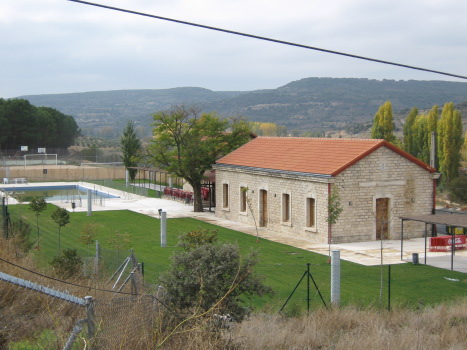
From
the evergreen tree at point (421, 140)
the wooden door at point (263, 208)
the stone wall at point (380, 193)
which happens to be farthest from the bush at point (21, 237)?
the evergreen tree at point (421, 140)

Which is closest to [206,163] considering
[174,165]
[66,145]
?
[174,165]

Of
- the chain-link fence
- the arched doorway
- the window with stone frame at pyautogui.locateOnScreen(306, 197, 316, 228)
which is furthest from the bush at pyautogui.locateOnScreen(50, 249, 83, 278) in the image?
the chain-link fence

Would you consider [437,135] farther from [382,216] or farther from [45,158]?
[45,158]

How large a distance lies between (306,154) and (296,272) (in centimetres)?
1096

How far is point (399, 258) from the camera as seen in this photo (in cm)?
2345

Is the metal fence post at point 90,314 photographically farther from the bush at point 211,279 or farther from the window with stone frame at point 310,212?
the window with stone frame at point 310,212

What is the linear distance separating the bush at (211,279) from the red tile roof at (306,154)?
15.8m

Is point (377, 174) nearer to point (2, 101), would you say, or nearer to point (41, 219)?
point (41, 219)

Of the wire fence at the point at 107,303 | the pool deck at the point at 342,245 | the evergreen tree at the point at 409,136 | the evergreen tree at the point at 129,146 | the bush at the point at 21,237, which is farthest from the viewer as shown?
the evergreen tree at the point at 129,146

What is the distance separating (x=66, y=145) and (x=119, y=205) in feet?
194

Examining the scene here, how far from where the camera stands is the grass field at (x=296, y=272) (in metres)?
17.0

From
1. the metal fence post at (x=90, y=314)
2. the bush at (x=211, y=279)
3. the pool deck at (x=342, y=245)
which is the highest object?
the metal fence post at (x=90, y=314)

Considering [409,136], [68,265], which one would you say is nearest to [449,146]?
[409,136]

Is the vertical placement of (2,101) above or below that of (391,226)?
above
